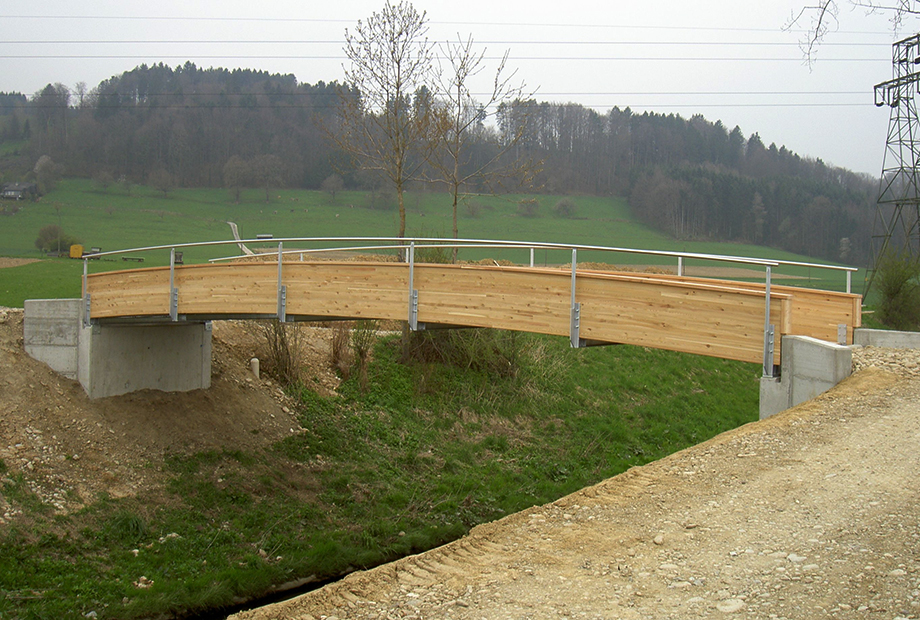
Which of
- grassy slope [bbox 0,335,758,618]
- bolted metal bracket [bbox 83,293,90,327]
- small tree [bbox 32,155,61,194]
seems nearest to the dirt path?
grassy slope [bbox 0,335,758,618]

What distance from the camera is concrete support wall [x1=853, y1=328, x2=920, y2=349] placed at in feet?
37.8

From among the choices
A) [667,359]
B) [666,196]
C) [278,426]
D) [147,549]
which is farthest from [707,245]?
[147,549]

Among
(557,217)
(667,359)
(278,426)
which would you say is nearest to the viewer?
(278,426)

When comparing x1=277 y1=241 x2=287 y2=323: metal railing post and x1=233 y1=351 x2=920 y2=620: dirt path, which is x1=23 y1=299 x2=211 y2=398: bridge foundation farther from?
x1=233 y1=351 x2=920 y2=620: dirt path

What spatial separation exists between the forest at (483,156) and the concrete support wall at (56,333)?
49069 mm

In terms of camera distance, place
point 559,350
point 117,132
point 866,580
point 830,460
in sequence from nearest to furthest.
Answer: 1. point 866,580
2. point 830,460
3. point 559,350
4. point 117,132

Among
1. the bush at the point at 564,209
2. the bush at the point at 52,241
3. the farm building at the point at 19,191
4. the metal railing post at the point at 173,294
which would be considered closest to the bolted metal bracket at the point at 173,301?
the metal railing post at the point at 173,294

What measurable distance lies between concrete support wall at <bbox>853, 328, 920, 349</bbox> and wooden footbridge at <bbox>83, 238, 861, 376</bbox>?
0.73 metres

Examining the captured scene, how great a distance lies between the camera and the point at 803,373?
8062 mm

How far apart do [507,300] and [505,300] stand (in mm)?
26

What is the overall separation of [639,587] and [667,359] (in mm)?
18546

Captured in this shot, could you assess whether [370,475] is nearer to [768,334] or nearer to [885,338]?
[768,334]

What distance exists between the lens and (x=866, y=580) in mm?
5137

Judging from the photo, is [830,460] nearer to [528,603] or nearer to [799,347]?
[799,347]
